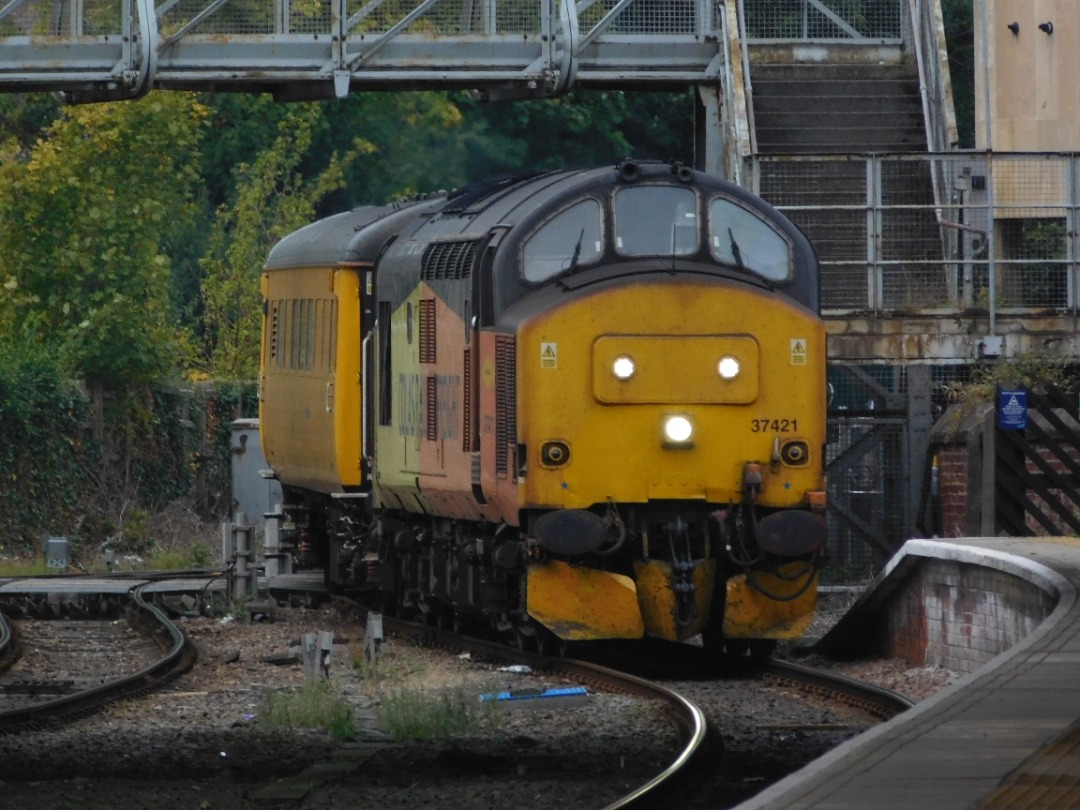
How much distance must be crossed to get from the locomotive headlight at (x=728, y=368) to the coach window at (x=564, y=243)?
1.07 m

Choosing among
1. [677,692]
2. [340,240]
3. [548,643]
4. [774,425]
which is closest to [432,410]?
[548,643]

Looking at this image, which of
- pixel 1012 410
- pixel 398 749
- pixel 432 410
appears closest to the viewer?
pixel 398 749

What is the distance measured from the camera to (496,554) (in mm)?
14391

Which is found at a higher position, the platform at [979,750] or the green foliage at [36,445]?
the green foliage at [36,445]

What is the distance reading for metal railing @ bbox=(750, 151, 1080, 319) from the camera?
65.8 ft

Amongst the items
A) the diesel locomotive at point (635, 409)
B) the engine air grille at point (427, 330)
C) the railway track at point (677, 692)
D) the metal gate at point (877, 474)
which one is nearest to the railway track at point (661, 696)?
the railway track at point (677, 692)

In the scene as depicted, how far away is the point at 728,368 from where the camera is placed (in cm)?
1409

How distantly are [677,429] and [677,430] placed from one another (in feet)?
0.03

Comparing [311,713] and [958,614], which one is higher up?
[958,614]

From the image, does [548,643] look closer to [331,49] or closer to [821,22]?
[331,49]

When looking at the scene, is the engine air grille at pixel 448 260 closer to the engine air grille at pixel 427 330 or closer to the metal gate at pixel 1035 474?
the engine air grille at pixel 427 330

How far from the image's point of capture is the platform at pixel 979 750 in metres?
6.98

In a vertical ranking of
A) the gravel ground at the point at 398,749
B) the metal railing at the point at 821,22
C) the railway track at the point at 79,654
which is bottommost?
the railway track at the point at 79,654

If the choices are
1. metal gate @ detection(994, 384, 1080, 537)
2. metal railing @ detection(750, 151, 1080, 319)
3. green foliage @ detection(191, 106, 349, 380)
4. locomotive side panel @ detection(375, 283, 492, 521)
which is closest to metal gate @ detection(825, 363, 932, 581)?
metal railing @ detection(750, 151, 1080, 319)
